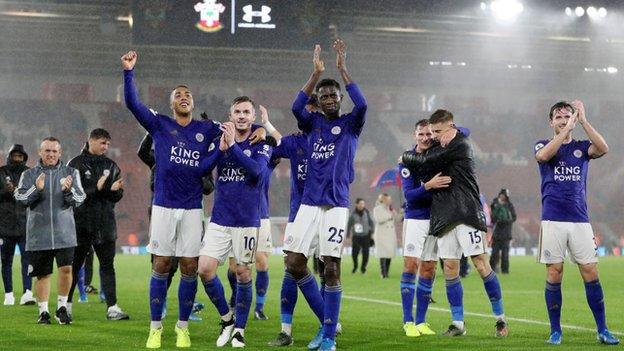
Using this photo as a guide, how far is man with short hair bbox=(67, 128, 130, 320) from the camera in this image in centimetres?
1161

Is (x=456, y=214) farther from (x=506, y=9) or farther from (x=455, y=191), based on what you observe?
(x=506, y=9)

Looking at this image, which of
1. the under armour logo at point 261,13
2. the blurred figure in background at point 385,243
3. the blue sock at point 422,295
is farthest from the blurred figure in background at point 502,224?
the blue sock at point 422,295

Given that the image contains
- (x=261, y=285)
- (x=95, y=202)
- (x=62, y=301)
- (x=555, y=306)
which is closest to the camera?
(x=555, y=306)

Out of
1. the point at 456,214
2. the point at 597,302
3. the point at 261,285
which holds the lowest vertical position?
the point at 261,285

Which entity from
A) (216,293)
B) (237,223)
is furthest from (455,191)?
(216,293)

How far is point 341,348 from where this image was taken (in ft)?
27.8

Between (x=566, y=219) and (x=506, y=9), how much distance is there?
3176 cm

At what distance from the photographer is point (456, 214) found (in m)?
9.34

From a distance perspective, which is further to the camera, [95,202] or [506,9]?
[506,9]

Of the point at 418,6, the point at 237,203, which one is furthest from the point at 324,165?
the point at 418,6

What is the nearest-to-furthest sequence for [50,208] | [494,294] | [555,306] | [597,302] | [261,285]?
[597,302] < [555,306] < [494,294] < [50,208] < [261,285]

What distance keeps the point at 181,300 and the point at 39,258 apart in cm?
304

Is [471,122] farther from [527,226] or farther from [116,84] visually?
[116,84]

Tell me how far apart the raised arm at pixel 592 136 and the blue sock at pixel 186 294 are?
377 cm
